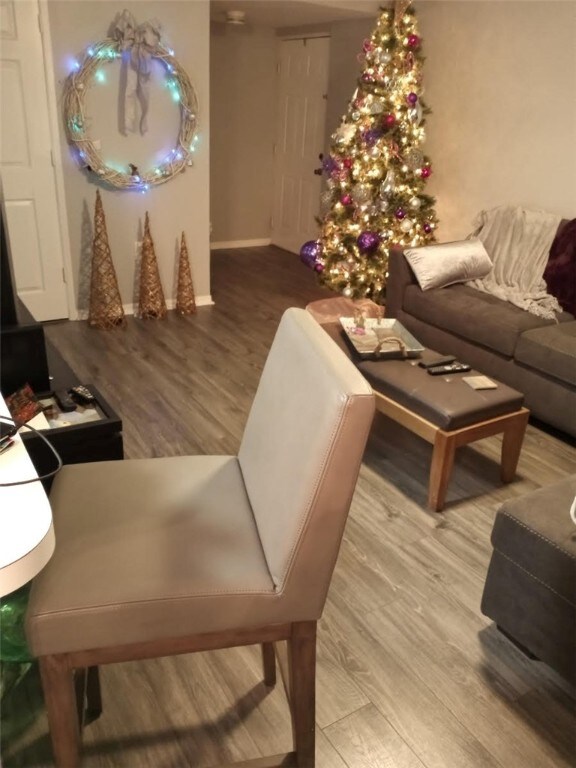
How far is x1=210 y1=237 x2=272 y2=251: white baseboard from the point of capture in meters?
6.33

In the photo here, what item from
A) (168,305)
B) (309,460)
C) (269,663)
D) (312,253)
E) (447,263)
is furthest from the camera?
(312,253)

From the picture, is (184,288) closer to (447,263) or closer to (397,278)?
(397,278)

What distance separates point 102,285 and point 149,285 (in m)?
0.33

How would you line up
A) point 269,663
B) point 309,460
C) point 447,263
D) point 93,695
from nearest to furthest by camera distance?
point 309,460 < point 93,695 < point 269,663 < point 447,263

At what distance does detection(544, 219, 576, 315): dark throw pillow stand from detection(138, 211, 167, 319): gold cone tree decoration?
2.46 m

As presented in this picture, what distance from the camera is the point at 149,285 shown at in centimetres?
425

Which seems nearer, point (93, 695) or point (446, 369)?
point (93, 695)

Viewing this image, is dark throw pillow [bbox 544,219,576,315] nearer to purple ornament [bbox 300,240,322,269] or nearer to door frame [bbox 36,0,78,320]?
purple ornament [bbox 300,240,322,269]

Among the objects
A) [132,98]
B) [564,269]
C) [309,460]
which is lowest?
[564,269]

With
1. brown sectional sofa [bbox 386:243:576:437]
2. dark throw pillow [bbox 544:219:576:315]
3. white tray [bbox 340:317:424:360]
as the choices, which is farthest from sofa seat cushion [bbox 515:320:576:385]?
white tray [bbox 340:317:424:360]

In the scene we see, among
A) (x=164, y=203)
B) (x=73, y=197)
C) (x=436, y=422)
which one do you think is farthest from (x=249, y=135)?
(x=436, y=422)

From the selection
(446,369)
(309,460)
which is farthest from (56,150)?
(309,460)

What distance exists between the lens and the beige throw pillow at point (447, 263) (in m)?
3.62

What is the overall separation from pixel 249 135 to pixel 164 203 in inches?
90.1
